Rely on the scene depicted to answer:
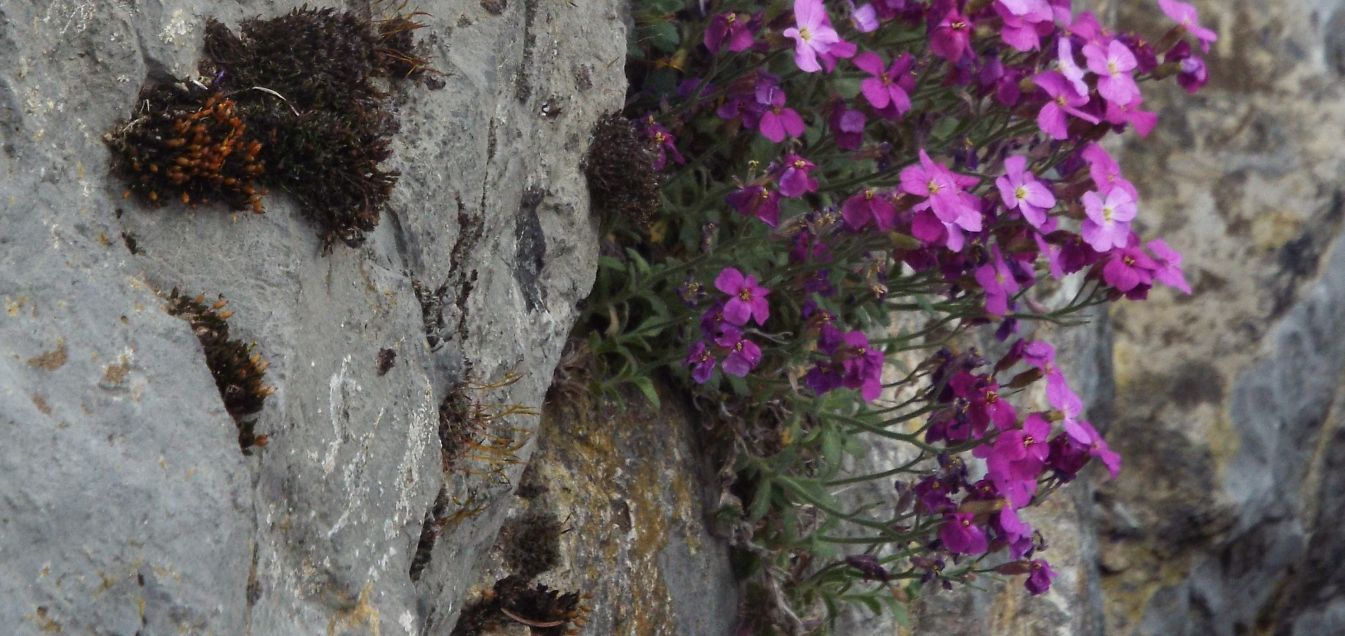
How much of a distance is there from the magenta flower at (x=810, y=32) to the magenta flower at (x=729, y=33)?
0.20m

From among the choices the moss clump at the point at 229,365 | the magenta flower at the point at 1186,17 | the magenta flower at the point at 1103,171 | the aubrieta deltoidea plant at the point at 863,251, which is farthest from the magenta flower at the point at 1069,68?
the moss clump at the point at 229,365

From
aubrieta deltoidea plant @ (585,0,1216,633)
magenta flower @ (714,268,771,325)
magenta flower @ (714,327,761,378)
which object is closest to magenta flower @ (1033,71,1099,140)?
aubrieta deltoidea plant @ (585,0,1216,633)

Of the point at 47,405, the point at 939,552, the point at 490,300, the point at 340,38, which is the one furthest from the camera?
the point at 939,552

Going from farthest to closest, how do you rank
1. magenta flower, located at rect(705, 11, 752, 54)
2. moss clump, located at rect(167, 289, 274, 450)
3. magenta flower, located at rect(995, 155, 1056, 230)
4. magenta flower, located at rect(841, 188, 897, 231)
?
magenta flower, located at rect(705, 11, 752, 54) < magenta flower, located at rect(995, 155, 1056, 230) < magenta flower, located at rect(841, 188, 897, 231) < moss clump, located at rect(167, 289, 274, 450)

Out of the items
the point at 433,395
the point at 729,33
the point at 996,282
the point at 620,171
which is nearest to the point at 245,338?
the point at 433,395

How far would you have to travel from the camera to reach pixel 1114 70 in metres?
4.44

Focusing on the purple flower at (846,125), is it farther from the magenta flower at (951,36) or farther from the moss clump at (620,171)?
the moss clump at (620,171)

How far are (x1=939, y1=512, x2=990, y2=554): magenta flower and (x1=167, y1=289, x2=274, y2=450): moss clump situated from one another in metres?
2.44

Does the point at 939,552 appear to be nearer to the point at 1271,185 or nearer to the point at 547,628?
the point at 547,628

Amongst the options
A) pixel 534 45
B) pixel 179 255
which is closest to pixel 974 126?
pixel 534 45

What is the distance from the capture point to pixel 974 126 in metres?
4.75

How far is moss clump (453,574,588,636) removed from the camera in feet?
13.0

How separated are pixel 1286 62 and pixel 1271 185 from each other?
31.9 inches

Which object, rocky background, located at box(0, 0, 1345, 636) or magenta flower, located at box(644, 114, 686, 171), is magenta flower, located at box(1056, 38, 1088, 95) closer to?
magenta flower, located at box(644, 114, 686, 171)
